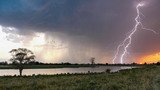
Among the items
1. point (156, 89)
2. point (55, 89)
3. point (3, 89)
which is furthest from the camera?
point (3, 89)

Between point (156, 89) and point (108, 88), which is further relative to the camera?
point (108, 88)

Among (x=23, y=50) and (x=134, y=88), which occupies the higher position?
(x=23, y=50)

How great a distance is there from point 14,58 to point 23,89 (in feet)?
266

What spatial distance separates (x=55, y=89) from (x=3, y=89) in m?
5.90

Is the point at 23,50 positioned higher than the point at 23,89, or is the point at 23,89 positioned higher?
the point at 23,50

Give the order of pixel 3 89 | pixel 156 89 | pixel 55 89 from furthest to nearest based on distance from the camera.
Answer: pixel 3 89 → pixel 55 89 → pixel 156 89

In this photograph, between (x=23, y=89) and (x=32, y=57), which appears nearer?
(x=23, y=89)

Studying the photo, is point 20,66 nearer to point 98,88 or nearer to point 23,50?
point 23,50

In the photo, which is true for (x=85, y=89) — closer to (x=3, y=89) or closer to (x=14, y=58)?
(x=3, y=89)

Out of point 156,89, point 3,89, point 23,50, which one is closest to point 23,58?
point 23,50

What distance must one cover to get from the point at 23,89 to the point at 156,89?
11.6 m

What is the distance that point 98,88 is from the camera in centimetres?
3066

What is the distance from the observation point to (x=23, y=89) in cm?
3097

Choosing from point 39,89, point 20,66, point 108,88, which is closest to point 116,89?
point 108,88
